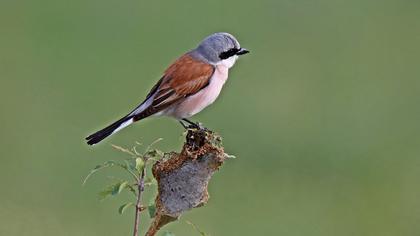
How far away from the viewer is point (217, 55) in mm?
5152

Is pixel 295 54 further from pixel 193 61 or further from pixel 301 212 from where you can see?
pixel 193 61

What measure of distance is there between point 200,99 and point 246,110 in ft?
17.1

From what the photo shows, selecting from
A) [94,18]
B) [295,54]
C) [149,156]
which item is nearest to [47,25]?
[94,18]

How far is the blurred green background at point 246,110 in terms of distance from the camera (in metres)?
8.51

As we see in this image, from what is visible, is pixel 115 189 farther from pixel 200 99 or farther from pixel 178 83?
pixel 200 99

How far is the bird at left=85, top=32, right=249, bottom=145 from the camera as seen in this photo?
15.9ft

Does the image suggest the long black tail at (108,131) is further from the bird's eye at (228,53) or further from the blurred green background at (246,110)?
the blurred green background at (246,110)

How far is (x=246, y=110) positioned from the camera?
10.2 meters

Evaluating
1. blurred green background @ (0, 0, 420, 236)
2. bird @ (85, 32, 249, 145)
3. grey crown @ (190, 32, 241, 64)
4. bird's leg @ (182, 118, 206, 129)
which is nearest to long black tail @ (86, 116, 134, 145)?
bird @ (85, 32, 249, 145)

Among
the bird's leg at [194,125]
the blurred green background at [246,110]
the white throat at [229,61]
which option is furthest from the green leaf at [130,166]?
the blurred green background at [246,110]

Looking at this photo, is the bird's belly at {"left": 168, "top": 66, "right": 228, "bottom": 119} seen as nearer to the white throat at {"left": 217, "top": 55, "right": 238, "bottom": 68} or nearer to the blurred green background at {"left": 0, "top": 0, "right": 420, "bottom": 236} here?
the white throat at {"left": 217, "top": 55, "right": 238, "bottom": 68}

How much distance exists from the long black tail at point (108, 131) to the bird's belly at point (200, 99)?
31 cm

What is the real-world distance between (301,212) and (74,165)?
1.71 meters

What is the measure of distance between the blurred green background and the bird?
2480mm
